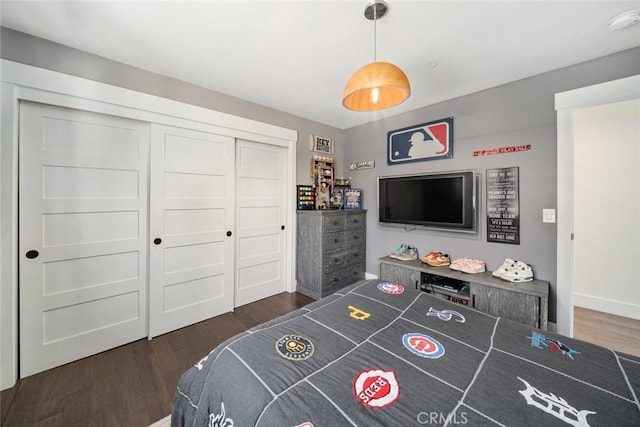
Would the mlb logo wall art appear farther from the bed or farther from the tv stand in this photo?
the bed

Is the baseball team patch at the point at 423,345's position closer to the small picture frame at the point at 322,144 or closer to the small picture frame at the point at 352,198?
the small picture frame at the point at 352,198

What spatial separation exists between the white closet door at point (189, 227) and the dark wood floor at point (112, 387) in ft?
1.06

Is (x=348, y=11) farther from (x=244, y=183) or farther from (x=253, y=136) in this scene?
(x=244, y=183)

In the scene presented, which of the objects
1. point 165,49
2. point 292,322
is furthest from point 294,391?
point 165,49

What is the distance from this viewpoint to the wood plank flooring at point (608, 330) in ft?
7.09

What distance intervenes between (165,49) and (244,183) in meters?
1.45

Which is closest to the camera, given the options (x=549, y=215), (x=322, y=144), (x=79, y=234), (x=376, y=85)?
(x=376, y=85)

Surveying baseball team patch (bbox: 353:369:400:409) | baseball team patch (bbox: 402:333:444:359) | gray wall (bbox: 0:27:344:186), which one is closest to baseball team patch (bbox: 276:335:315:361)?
baseball team patch (bbox: 353:369:400:409)

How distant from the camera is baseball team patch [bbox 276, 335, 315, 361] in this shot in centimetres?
104

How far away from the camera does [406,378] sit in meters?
0.92

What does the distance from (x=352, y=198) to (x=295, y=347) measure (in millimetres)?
2861

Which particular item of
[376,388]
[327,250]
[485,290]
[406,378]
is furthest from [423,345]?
[327,250]

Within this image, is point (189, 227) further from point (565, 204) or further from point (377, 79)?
point (565, 204)

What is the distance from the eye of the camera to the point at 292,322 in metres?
1.31
